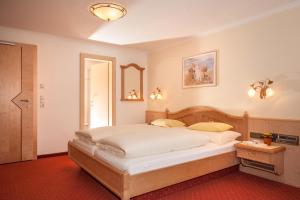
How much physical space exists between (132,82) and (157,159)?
10.6ft

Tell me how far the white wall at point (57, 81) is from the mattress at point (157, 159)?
1.95 metres

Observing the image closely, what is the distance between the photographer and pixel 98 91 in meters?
5.72

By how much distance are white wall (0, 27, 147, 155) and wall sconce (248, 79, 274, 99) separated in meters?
3.30

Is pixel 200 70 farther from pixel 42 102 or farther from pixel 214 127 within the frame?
pixel 42 102

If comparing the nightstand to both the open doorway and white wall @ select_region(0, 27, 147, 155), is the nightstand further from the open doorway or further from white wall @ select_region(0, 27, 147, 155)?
white wall @ select_region(0, 27, 147, 155)

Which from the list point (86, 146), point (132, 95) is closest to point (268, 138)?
point (86, 146)

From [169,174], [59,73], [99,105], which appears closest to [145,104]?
[99,105]

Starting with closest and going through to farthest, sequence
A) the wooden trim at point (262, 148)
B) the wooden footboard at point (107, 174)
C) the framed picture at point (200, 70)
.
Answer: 1. the wooden footboard at point (107, 174)
2. the wooden trim at point (262, 148)
3. the framed picture at point (200, 70)

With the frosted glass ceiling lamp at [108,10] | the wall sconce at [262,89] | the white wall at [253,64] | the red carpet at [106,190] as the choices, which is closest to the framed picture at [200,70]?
the white wall at [253,64]

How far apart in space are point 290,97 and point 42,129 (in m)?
4.25

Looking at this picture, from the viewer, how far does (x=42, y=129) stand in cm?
412

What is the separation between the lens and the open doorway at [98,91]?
4594 mm

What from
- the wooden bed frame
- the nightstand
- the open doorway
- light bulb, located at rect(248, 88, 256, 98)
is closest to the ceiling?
the open doorway

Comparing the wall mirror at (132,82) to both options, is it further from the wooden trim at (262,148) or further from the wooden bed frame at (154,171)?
the wooden trim at (262,148)
